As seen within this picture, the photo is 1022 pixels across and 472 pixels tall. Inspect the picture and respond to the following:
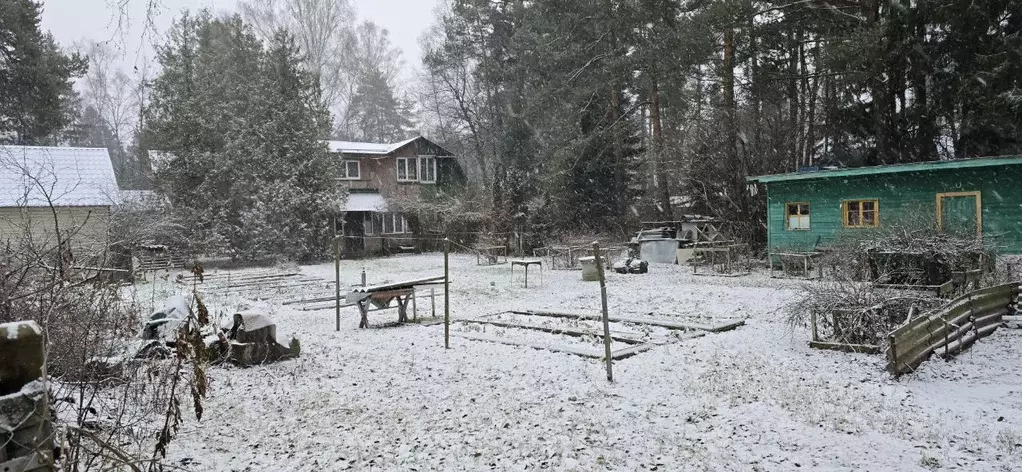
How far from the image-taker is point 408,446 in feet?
17.5

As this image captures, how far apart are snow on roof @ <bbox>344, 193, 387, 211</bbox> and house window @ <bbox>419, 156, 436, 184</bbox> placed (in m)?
2.77

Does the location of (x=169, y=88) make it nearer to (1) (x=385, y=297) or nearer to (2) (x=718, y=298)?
(1) (x=385, y=297)

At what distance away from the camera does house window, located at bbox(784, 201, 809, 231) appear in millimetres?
20391

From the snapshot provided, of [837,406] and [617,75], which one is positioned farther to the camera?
[617,75]

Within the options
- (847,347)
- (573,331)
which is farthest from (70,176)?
(847,347)

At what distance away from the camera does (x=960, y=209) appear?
56.0 feet

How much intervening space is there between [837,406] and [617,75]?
22162 mm

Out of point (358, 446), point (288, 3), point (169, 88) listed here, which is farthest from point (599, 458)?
point (288, 3)

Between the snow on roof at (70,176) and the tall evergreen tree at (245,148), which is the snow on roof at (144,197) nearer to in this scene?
the tall evergreen tree at (245,148)

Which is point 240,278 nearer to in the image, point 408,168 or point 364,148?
point 364,148

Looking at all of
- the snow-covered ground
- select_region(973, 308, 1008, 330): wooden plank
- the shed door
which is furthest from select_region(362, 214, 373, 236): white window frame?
select_region(973, 308, 1008, 330): wooden plank

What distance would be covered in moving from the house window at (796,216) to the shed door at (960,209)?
3.85 metres

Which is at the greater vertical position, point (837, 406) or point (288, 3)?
point (288, 3)

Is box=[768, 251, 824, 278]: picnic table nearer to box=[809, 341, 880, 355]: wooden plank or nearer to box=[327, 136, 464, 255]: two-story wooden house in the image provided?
box=[809, 341, 880, 355]: wooden plank
